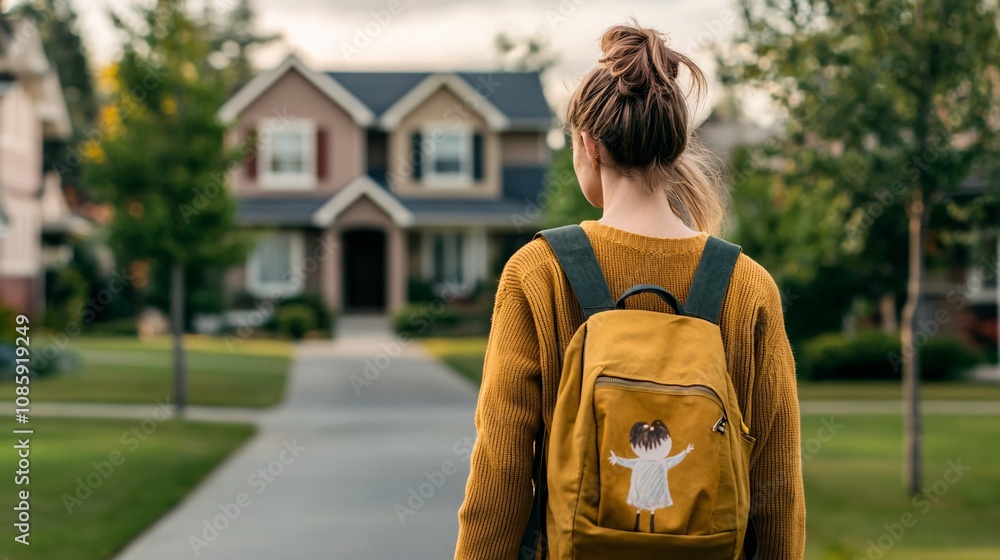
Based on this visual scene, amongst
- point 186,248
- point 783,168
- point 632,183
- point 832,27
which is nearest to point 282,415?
point 186,248

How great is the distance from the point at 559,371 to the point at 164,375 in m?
18.4

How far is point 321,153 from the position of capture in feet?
113

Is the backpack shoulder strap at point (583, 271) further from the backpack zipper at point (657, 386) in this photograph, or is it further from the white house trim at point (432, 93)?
the white house trim at point (432, 93)

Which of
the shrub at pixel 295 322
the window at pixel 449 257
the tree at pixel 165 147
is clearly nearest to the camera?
the tree at pixel 165 147

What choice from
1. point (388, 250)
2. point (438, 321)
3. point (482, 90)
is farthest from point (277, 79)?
point (438, 321)

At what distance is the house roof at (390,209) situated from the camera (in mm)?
A: 33031

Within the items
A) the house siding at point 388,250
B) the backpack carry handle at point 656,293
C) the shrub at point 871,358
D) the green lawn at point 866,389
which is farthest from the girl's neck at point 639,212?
the house siding at point 388,250

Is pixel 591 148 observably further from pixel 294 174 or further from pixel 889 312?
pixel 294 174

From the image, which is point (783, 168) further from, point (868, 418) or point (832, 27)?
point (868, 418)

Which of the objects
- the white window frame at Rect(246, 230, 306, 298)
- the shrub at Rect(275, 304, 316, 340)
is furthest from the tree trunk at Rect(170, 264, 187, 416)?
the white window frame at Rect(246, 230, 306, 298)

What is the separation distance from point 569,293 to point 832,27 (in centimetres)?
808
